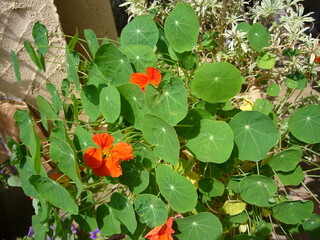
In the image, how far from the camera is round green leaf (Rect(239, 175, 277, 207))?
3.23 feet

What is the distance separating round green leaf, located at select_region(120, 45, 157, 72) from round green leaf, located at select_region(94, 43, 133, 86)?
5 cm

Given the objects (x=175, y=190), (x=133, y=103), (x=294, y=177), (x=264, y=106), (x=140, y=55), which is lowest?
(x=294, y=177)

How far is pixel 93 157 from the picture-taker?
36.5 inches

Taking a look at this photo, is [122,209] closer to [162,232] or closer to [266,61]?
[162,232]

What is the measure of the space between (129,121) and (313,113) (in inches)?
26.4

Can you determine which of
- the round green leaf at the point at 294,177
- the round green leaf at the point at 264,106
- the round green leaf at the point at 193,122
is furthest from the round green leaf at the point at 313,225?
the round green leaf at the point at 193,122

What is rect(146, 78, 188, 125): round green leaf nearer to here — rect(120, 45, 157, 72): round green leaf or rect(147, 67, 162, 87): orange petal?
rect(147, 67, 162, 87): orange petal

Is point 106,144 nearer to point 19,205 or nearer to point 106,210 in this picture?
point 106,210

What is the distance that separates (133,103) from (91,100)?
8.8 inches

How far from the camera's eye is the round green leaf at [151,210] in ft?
3.17

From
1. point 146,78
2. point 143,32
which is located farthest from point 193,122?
point 143,32

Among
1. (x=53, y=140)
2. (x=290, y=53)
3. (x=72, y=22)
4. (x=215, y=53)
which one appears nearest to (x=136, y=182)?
(x=53, y=140)

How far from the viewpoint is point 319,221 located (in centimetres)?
104

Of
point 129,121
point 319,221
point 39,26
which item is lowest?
point 319,221
